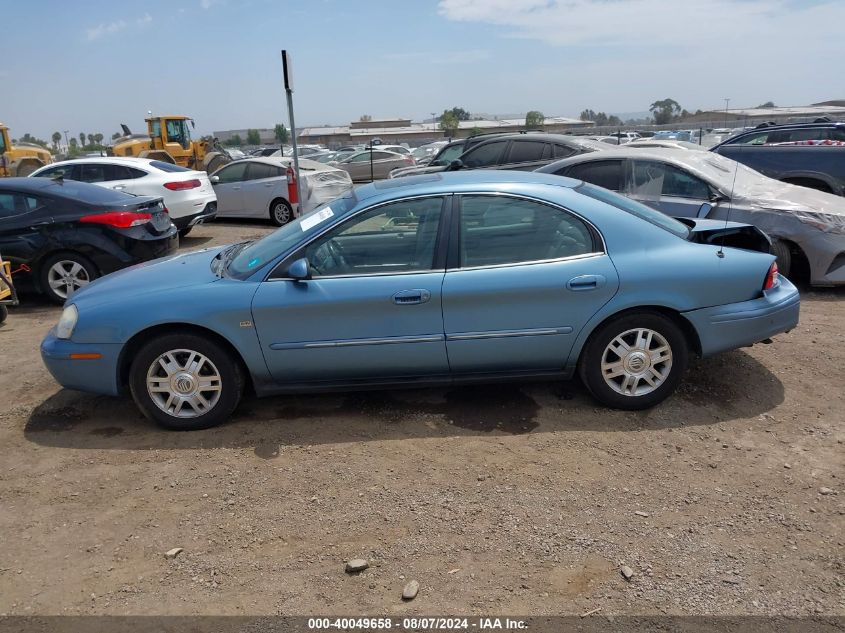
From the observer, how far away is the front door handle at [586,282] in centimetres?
400

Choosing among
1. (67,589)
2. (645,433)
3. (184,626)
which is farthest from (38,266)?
(645,433)

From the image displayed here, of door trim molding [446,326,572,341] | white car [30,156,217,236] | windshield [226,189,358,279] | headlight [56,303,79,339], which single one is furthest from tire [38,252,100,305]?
door trim molding [446,326,572,341]

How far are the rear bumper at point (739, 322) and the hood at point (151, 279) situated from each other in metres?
3.16

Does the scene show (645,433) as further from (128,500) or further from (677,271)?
(128,500)

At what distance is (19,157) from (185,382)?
25537 mm

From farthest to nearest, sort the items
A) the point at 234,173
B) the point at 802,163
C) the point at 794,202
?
the point at 234,173
the point at 802,163
the point at 794,202

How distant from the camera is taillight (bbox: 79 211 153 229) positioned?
7.45m

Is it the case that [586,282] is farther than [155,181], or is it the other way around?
[155,181]

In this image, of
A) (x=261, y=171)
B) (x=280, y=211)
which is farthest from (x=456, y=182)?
(x=261, y=171)

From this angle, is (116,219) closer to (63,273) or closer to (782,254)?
(63,273)

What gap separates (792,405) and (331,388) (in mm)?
3050

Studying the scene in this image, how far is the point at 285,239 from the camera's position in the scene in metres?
4.35

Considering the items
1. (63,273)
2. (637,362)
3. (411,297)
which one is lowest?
(637,362)

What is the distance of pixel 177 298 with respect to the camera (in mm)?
4016
